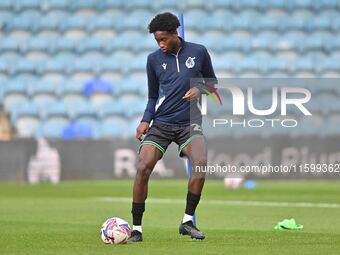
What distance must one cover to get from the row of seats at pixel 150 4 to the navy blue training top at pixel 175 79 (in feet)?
60.7

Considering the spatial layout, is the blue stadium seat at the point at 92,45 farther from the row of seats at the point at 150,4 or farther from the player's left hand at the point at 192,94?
the player's left hand at the point at 192,94

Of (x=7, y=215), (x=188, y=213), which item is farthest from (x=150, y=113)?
(x=7, y=215)

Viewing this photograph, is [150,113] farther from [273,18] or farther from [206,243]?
[273,18]

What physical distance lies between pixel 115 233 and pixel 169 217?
4437 millimetres

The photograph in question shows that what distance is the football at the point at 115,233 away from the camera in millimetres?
8930

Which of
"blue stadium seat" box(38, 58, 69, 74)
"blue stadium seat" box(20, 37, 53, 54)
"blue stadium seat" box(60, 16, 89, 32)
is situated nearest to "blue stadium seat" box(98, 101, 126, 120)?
"blue stadium seat" box(38, 58, 69, 74)

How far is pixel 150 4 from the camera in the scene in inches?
1093

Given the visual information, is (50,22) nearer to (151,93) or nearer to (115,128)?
(115,128)

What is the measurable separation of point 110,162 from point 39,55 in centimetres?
615

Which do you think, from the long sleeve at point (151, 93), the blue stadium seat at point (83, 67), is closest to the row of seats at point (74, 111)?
the blue stadium seat at point (83, 67)

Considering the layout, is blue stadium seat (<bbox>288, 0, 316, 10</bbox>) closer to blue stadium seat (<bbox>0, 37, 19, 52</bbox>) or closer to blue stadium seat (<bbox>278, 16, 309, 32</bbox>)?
blue stadium seat (<bbox>278, 16, 309, 32</bbox>)

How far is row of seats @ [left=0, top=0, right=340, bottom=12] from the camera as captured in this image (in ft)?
91.3

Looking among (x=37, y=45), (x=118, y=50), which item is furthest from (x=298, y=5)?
(x=37, y=45)

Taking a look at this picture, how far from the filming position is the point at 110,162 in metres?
22.1
